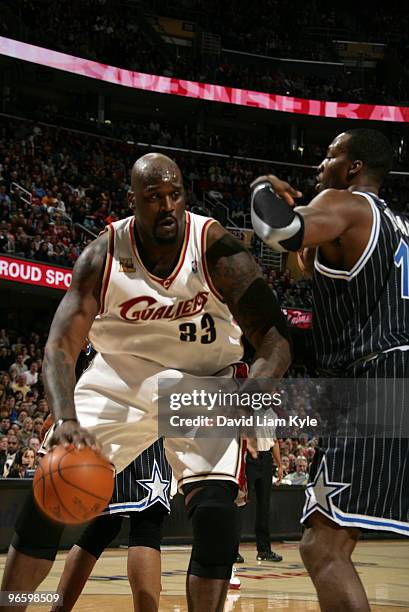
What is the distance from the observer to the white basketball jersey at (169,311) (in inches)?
142

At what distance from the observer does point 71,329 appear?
3523 millimetres

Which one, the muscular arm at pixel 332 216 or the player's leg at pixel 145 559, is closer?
the muscular arm at pixel 332 216

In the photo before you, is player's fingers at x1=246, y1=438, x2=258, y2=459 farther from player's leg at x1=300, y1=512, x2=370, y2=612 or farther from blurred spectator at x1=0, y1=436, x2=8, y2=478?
blurred spectator at x1=0, y1=436, x2=8, y2=478

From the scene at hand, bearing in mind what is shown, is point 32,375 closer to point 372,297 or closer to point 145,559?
point 145,559

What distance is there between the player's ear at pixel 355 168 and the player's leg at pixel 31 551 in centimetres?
174

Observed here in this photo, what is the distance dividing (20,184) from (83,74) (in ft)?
16.6

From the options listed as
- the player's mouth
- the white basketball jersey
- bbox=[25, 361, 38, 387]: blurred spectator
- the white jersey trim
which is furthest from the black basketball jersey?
bbox=[25, 361, 38, 387]: blurred spectator

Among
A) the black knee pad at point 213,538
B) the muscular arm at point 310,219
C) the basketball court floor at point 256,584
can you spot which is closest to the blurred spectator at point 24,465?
the basketball court floor at point 256,584

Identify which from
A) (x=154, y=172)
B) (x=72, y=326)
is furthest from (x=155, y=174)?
(x=72, y=326)

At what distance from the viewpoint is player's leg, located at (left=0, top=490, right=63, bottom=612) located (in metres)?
3.44

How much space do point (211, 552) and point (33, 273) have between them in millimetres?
11777

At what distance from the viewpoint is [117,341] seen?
3744 mm

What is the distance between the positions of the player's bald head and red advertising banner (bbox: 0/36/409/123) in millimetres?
16723

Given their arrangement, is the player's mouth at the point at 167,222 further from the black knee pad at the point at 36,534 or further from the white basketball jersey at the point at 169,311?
the black knee pad at the point at 36,534
